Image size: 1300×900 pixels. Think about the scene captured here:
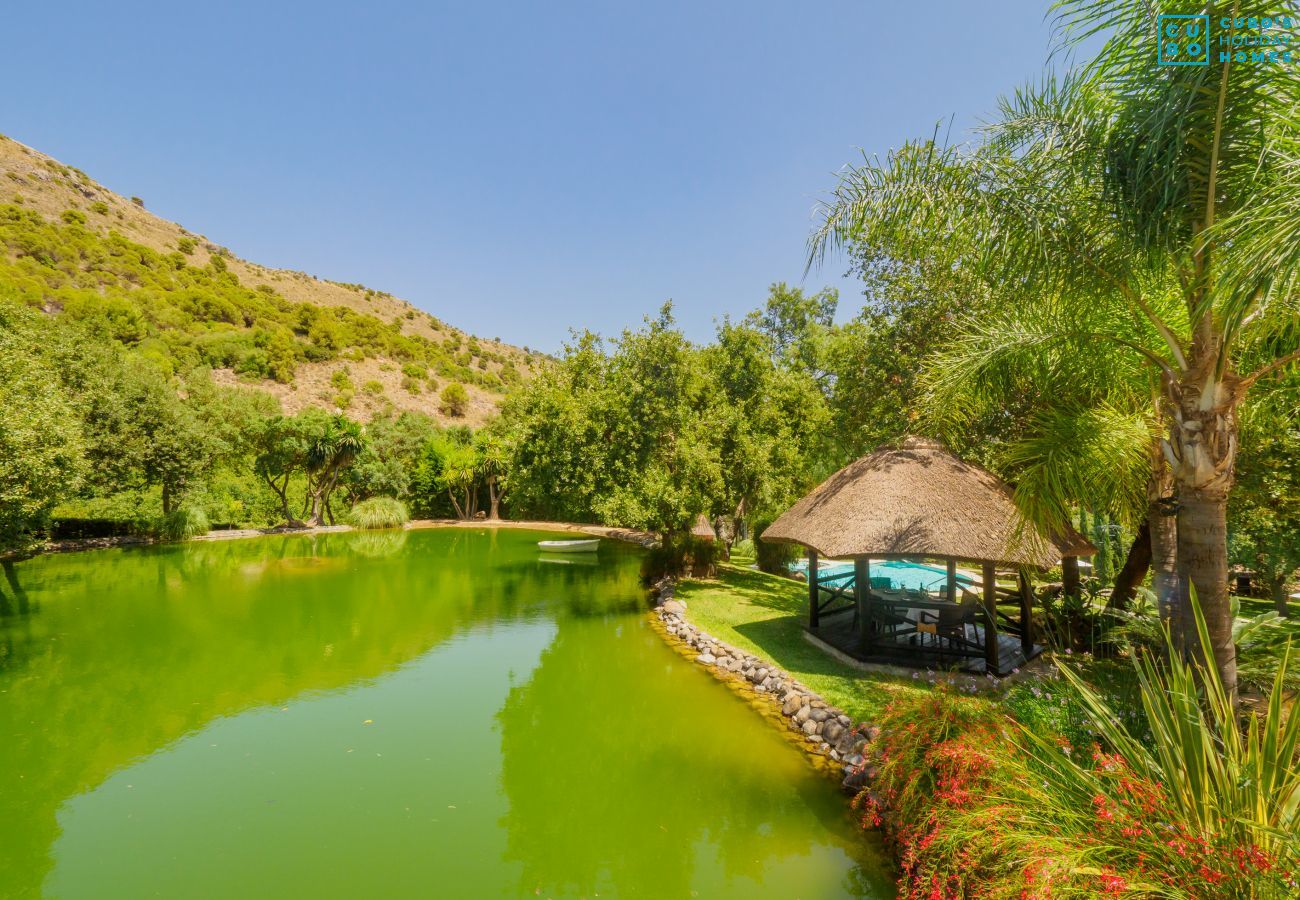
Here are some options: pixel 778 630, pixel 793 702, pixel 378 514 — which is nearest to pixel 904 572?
pixel 778 630

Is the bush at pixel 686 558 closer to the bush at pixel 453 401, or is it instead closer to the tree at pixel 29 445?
the tree at pixel 29 445

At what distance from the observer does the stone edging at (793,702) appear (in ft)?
18.0

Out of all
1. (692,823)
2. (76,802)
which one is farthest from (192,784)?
(692,823)

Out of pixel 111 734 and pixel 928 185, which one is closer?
pixel 928 185

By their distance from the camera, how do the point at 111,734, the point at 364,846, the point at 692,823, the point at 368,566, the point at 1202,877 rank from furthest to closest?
the point at 368,566 → the point at 111,734 → the point at 692,823 → the point at 364,846 → the point at 1202,877

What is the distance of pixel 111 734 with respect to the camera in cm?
631

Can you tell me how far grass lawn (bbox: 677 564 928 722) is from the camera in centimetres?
670

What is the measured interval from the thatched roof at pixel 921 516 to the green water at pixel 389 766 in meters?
2.80

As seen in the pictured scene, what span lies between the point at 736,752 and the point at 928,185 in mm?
6056

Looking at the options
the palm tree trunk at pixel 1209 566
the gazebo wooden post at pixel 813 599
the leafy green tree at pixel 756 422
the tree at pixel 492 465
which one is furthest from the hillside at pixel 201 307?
the palm tree trunk at pixel 1209 566

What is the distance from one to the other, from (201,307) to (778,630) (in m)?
49.9

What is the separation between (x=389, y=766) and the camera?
5.56 metres

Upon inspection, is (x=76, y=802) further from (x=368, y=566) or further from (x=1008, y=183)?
(x=368, y=566)

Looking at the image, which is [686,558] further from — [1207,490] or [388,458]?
[388,458]
